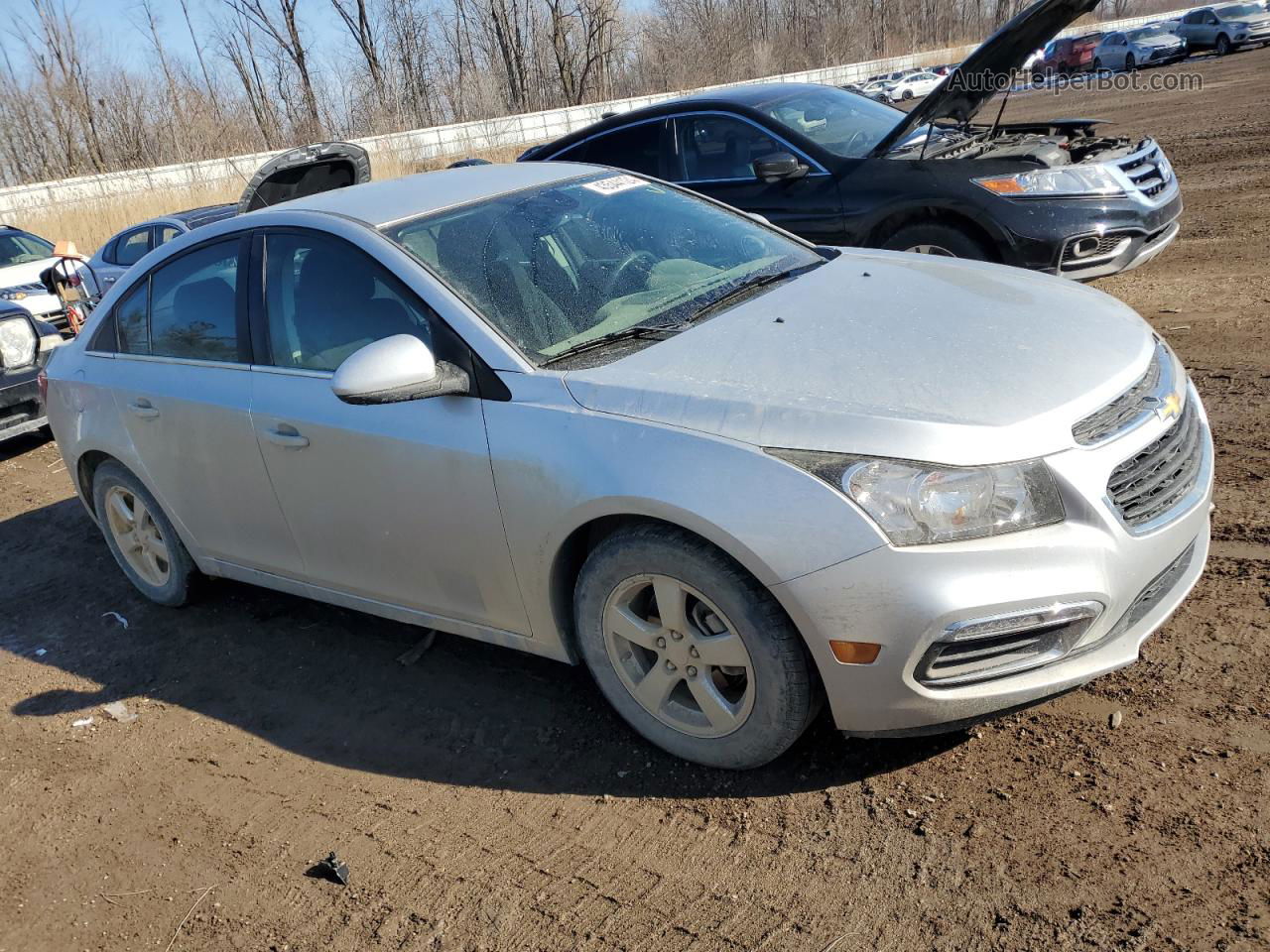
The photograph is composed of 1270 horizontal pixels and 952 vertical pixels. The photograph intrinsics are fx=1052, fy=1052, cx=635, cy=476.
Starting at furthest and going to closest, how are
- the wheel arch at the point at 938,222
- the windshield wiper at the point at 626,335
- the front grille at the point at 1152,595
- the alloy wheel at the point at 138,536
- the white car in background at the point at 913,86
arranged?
1. the white car in background at the point at 913,86
2. the wheel arch at the point at 938,222
3. the alloy wheel at the point at 138,536
4. the windshield wiper at the point at 626,335
5. the front grille at the point at 1152,595

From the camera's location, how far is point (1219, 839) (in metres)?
2.58

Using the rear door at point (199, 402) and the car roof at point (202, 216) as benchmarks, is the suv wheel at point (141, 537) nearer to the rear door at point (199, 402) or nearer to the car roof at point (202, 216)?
the rear door at point (199, 402)

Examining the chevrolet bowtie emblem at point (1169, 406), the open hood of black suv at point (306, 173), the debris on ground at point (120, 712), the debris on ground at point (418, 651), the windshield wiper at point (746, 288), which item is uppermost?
the open hood of black suv at point (306, 173)

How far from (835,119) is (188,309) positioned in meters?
5.05

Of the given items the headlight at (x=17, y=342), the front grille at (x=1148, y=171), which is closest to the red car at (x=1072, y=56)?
the front grille at (x=1148, y=171)

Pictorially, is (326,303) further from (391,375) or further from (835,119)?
(835,119)

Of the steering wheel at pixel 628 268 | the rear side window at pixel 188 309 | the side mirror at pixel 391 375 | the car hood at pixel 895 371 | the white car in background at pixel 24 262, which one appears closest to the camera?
the car hood at pixel 895 371

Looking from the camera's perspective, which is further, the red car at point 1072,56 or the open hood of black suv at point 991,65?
the red car at point 1072,56

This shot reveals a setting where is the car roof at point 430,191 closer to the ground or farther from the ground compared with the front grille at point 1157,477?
farther from the ground

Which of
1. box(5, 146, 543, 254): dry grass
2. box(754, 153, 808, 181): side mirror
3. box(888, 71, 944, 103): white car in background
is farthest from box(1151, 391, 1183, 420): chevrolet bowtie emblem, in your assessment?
box(888, 71, 944, 103): white car in background

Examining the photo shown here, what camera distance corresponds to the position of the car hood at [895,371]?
8.82 feet

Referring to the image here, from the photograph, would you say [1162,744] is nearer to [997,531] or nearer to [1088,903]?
[1088,903]

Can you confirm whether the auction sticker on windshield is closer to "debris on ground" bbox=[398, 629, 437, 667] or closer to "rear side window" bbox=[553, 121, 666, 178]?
"debris on ground" bbox=[398, 629, 437, 667]

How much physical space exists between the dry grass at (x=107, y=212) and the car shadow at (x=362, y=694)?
18081 mm
